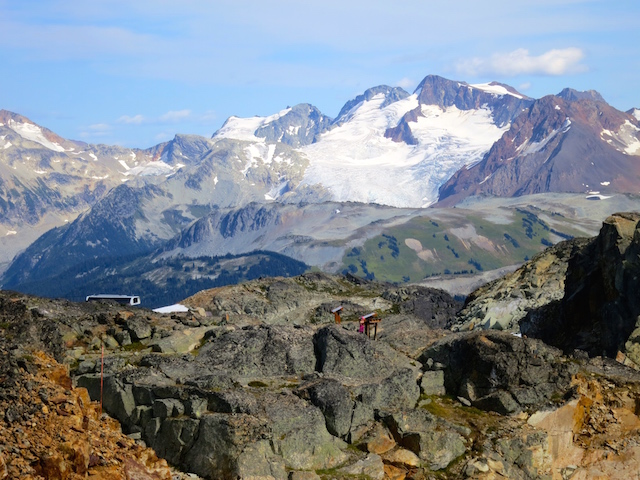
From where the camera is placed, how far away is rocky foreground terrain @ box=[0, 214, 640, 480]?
106ft

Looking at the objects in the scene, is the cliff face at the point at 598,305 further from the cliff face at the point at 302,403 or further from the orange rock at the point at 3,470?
the orange rock at the point at 3,470

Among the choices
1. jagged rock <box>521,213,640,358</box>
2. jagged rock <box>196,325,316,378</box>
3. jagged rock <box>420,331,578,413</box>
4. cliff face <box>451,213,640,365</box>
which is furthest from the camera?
jagged rock <box>521,213,640,358</box>

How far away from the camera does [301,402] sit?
3850 cm

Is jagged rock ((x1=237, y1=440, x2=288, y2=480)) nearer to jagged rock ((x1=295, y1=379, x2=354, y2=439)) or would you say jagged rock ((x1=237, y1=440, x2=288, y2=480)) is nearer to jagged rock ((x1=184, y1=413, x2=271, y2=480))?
jagged rock ((x1=184, y1=413, x2=271, y2=480))

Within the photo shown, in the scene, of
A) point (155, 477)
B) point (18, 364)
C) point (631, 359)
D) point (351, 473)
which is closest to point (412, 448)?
point (351, 473)

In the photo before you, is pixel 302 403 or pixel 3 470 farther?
pixel 302 403

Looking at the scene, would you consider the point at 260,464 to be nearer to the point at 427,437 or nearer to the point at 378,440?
the point at 378,440

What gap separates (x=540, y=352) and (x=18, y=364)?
24.0 meters

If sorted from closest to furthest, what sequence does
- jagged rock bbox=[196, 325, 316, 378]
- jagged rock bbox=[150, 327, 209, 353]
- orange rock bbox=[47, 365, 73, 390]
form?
1. orange rock bbox=[47, 365, 73, 390]
2. jagged rock bbox=[196, 325, 316, 378]
3. jagged rock bbox=[150, 327, 209, 353]

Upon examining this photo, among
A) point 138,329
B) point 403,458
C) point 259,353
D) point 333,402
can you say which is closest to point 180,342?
point 138,329

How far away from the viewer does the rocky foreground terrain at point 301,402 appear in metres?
32.3

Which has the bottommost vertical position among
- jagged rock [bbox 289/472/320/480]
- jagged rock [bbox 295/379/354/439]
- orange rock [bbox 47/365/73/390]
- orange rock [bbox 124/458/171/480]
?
jagged rock [bbox 289/472/320/480]

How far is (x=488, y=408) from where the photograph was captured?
43031 millimetres

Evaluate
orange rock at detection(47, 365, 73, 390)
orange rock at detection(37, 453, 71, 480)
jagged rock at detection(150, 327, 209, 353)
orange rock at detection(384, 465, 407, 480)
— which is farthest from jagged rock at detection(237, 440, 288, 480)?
jagged rock at detection(150, 327, 209, 353)
